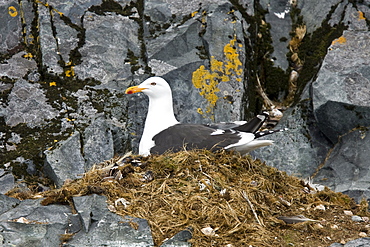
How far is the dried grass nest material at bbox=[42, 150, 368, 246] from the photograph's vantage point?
4.53m

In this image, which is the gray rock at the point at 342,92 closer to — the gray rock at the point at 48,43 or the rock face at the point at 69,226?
the gray rock at the point at 48,43

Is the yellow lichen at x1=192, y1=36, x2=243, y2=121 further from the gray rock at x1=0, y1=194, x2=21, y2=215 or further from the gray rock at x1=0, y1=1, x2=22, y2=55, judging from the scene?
the gray rock at x1=0, y1=194, x2=21, y2=215

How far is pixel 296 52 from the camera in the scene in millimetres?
9266

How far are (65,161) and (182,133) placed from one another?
1892mm

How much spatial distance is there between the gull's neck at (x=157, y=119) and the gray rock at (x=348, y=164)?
2.43 metres

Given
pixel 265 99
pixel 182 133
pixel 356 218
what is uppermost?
pixel 182 133

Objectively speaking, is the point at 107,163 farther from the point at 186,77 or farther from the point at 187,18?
the point at 187,18

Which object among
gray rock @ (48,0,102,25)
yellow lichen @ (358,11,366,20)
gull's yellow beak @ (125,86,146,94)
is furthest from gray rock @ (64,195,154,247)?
yellow lichen @ (358,11,366,20)

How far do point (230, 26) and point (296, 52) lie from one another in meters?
1.25

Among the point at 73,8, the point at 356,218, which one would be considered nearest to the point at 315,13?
the point at 73,8

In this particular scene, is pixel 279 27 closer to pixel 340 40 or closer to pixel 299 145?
pixel 340 40

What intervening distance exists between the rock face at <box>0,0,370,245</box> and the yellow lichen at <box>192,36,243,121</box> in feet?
0.05

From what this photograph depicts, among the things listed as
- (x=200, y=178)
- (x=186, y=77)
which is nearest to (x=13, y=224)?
(x=200, y=178)

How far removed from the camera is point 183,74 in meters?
8.73
